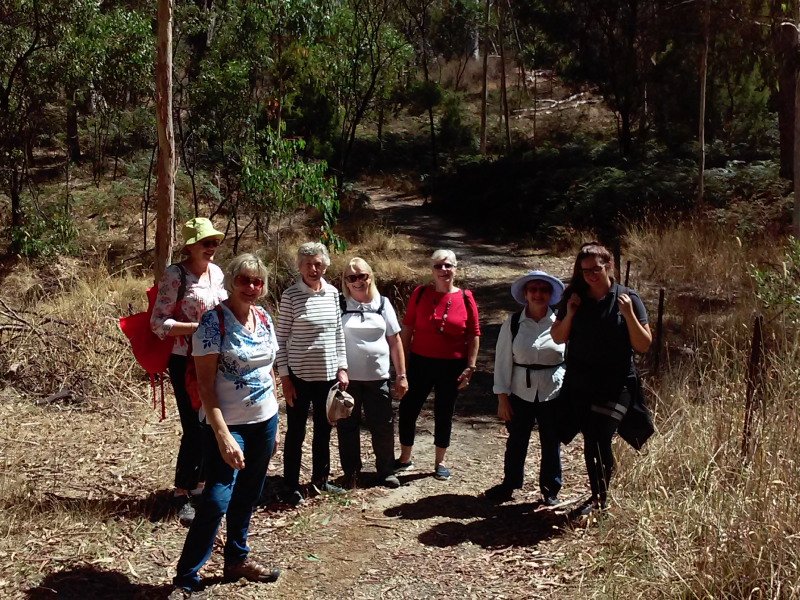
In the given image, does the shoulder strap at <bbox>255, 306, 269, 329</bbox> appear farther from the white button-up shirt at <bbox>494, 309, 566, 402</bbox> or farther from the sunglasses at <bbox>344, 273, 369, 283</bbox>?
the white button-up shirt at <bbox>494, 309, 566, 402</bbox>

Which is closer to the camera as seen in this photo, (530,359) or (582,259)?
(582,259)

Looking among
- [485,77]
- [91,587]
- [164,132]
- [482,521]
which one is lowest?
[482,521]

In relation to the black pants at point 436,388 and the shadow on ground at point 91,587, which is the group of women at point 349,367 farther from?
the shadow on ground at point 91,587

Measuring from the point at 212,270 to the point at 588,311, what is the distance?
2.10 meters

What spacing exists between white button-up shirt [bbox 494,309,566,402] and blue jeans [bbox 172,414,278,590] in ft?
5.21

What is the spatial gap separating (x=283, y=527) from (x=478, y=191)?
59.2ft

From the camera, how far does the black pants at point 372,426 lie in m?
5.68

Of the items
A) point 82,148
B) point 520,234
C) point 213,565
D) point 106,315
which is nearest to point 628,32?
point 520,234

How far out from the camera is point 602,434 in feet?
15.4

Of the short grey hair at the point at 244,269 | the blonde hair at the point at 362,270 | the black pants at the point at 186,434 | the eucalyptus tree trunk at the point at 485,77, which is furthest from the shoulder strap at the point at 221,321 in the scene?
the eucalyptus tree trunk at the point at 485,77

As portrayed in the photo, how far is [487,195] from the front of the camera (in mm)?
21562

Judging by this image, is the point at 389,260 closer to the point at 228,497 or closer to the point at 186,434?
the point at 186,434

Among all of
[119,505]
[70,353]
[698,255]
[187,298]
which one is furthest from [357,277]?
[698,255]

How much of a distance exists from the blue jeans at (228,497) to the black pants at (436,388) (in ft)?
5.60
